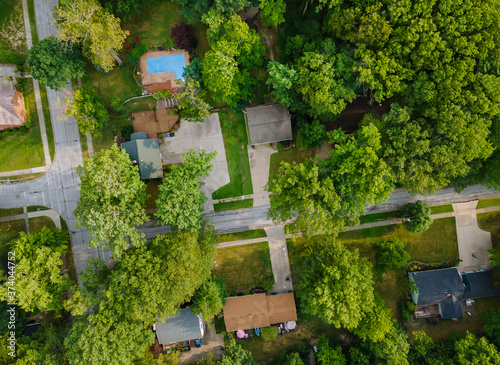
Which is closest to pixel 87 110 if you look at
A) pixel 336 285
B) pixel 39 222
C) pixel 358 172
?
pixel 39 222

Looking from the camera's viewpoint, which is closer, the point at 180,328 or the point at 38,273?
the point at 38,273

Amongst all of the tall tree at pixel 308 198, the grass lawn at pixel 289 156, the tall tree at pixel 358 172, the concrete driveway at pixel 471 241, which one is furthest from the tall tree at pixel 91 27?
the concrete driveway at pixel 471 241

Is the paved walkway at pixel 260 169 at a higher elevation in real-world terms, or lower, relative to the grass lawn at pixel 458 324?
higher

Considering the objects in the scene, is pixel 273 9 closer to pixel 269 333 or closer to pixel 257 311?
pixel 257 311

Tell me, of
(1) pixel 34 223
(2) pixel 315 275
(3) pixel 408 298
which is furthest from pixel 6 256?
(3) pixel 408 298

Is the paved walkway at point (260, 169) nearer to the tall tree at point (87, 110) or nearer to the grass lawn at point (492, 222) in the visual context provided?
the tall tree at point (87, 110)

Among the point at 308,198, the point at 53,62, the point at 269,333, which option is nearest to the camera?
the point at 308,198

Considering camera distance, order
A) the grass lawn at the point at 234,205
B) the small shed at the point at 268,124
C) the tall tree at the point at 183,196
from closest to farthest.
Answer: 1. the tall tree at the point at 183,196
2. the small shed at the point at 268,124
3. the grass lawn at the point at 234,205
